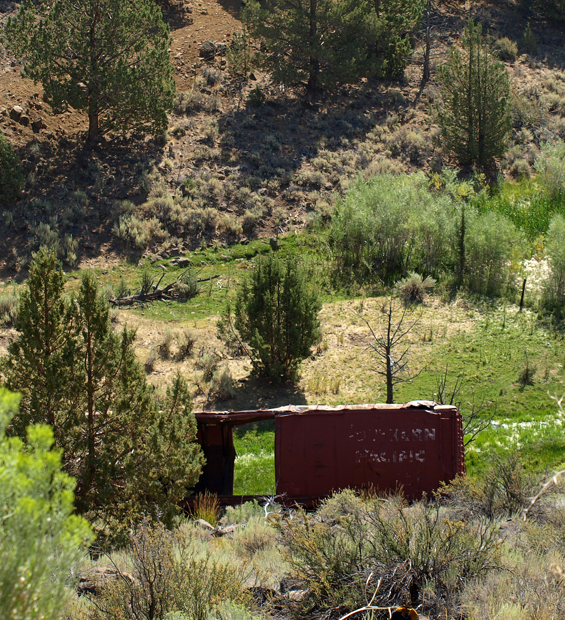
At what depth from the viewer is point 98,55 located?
1046 inches

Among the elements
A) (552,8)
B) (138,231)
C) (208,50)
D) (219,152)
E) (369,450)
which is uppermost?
(552,8)

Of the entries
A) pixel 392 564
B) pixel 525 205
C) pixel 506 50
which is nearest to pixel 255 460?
pixel 392 564

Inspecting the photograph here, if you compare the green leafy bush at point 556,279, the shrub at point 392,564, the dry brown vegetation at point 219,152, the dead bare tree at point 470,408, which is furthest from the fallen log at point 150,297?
the shrub at point 392,564

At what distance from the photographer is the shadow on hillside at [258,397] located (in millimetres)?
15375

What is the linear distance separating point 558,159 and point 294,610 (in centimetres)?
2906

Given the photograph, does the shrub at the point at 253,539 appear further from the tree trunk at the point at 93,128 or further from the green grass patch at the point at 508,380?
the tree trunk at the point at 93,128

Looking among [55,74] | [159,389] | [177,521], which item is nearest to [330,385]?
[159,389]

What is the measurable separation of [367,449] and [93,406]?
189 inches

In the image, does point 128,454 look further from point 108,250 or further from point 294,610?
point 108,250

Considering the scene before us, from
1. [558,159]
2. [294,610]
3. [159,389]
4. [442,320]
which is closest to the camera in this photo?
[294,610]

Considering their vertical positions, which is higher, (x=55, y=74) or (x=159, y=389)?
(x=55, y=74)

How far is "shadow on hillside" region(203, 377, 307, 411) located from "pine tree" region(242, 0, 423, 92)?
22.5 metres

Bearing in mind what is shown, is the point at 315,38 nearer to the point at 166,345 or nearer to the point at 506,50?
the point at 506,50

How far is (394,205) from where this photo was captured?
24.9 meters
